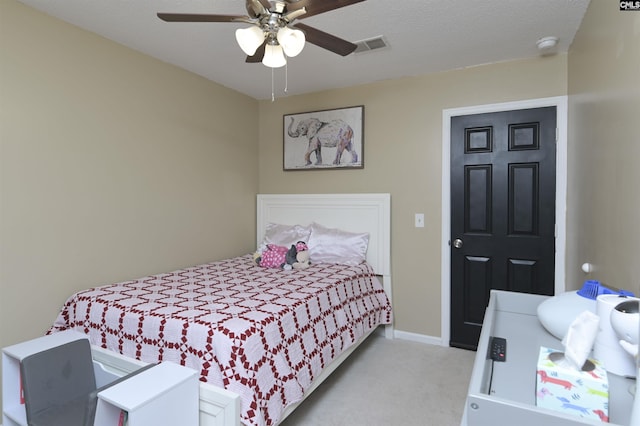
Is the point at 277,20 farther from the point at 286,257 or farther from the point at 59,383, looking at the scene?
the point at 59,383

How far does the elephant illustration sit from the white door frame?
864mm

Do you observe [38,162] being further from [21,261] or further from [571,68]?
[571,68]

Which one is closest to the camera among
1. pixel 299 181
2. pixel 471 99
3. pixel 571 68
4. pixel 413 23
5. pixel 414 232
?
pixel 413 23

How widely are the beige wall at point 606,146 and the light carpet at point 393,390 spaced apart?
111cm

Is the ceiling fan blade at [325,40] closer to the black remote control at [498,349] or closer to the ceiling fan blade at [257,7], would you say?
the ceiling fan blade at [257,7]

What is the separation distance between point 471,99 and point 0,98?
10.6 feet

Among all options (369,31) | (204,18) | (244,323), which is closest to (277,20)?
(204,18)

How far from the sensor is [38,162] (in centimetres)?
213

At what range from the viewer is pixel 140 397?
140 cm

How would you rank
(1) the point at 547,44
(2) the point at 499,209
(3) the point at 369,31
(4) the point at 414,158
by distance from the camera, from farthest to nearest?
(4) the point at 414,158 → (2) the point at 499,209 → (1) the point at 547,44 → (3) the point at 369,31

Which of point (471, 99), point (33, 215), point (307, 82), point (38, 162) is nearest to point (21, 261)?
point (33, 215)

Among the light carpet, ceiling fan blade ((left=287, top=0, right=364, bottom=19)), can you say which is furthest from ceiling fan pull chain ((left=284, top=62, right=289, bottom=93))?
the light carpet

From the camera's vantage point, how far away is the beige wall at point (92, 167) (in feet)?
6.67

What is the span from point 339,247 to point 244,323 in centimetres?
173
